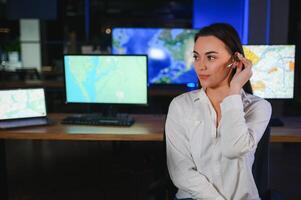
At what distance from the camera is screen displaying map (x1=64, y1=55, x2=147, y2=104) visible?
2639mm

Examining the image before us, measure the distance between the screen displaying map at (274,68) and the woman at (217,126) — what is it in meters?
0.93

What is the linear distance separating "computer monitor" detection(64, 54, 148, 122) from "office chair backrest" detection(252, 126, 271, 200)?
1.14m

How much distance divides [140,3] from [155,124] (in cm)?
939

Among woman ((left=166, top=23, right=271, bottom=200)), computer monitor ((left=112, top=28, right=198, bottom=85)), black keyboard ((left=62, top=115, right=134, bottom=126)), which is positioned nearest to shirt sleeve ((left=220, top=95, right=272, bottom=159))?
woman ((left=166, top=23, right=271, bottom=200))

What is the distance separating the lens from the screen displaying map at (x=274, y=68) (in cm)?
261

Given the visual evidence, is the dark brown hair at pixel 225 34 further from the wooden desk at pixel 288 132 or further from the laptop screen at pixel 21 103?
the laptop screen at pixel 21 103

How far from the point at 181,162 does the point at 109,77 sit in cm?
112

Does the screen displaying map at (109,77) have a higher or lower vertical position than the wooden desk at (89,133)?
higher

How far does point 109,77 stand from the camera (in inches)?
104

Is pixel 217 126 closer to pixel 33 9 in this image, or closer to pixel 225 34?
pixel 225 34

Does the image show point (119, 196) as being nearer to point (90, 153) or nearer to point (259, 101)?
point (90, 153)

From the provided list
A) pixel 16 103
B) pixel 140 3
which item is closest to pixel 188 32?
pixel 16 103

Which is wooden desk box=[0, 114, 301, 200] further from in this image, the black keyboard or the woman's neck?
the woman's neck

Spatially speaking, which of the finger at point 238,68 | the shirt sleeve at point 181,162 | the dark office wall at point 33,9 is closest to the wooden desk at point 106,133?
the shirt sleeve at point 181,162
